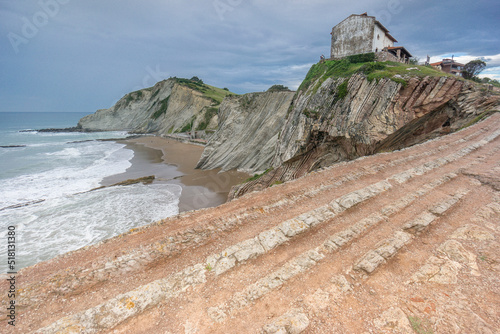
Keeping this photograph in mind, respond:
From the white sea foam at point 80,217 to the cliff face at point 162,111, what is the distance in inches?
1602

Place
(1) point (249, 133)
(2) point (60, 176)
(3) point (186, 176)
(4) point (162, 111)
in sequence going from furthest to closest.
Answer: (4) point (162, 111) < (1) point (249, 133) < (3) point (186, 176) < (2) point (60, 176)

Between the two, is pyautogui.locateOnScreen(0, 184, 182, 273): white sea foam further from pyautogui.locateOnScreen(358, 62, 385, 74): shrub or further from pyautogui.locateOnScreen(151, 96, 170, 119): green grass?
pyautogui.locateOnScreen(151, 96, 170, 119): green grass

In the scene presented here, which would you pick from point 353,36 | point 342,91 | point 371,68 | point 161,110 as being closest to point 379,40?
point 353,36

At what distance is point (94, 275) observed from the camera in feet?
17.0

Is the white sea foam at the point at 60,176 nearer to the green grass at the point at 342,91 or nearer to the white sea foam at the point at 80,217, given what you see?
the white sea foam at the point at 80,217

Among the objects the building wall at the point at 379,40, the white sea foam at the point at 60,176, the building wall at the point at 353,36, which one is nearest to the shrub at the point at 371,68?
Answer: the building wall at the point at 353,36

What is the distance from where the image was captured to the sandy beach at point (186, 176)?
2174 centimetres

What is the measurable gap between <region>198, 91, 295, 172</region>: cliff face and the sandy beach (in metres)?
2.12

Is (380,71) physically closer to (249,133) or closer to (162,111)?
(249,133)

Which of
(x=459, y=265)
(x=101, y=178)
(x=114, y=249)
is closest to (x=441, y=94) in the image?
(x=459, y=265)

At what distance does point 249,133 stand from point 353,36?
19.5 m

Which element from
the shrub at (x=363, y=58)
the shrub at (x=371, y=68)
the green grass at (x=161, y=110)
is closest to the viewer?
the shrub at (x=371, y=68)

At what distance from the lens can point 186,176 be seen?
29.6 m

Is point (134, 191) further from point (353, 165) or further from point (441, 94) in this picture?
point (441, 94)
